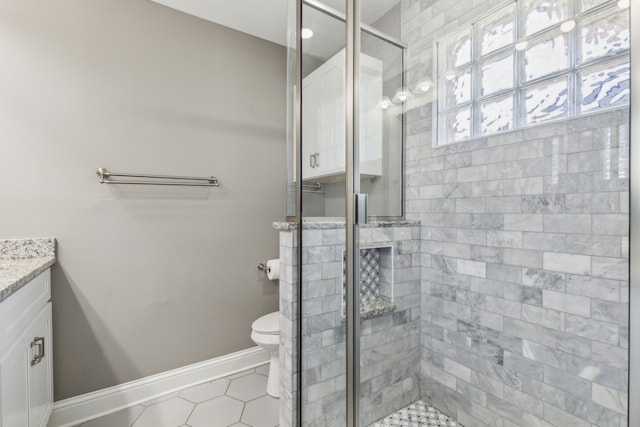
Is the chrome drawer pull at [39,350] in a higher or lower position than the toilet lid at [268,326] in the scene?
higher

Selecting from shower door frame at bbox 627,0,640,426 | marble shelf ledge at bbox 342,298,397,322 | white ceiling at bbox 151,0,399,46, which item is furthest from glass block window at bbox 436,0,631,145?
white ceiling at bbox 151,0,399,46

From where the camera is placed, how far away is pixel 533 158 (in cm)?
134

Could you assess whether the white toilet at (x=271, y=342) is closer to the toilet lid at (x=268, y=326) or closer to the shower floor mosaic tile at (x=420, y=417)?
the toilet lid at (x=268, y=326)

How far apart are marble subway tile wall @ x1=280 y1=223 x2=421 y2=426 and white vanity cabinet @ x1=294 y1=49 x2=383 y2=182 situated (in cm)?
27

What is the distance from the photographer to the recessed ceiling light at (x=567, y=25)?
4.05 ft

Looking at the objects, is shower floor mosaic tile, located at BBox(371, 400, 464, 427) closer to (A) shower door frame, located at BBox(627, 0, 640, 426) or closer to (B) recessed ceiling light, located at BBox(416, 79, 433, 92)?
(A) shower door frame, located at BBox(627, 0, 640, 426)

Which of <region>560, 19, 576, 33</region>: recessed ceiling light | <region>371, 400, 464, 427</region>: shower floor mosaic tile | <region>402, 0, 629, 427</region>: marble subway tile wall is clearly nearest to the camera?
<region>402, 0, 629, 427</region>: marble subway tile wall

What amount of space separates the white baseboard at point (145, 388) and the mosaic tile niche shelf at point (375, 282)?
125 cm

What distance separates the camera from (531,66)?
1.39 m

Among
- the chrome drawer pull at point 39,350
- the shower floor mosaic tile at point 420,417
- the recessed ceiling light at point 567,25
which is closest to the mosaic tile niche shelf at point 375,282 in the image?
the shower floor mosaic tile at point 420,417

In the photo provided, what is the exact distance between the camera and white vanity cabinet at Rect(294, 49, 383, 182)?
1.25 m

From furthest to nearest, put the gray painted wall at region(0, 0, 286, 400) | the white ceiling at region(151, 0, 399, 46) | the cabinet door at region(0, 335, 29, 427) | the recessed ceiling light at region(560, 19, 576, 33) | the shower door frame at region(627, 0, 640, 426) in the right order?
the white ceiling at region(151, 0, 399, 46) → the gray painted wall at region(0, 0, 286, 400) → the recessed ceiling light at region(560, 19, 576, 33) → the cabinet door at region(0, 335, 29, 427) → the shower door frame at region(627, 0, 640, 426)

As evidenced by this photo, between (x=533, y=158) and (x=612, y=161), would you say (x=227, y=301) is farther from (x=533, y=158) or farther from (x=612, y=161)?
(x=612, y=161)

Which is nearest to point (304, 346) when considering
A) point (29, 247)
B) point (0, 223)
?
point (29, 247)
